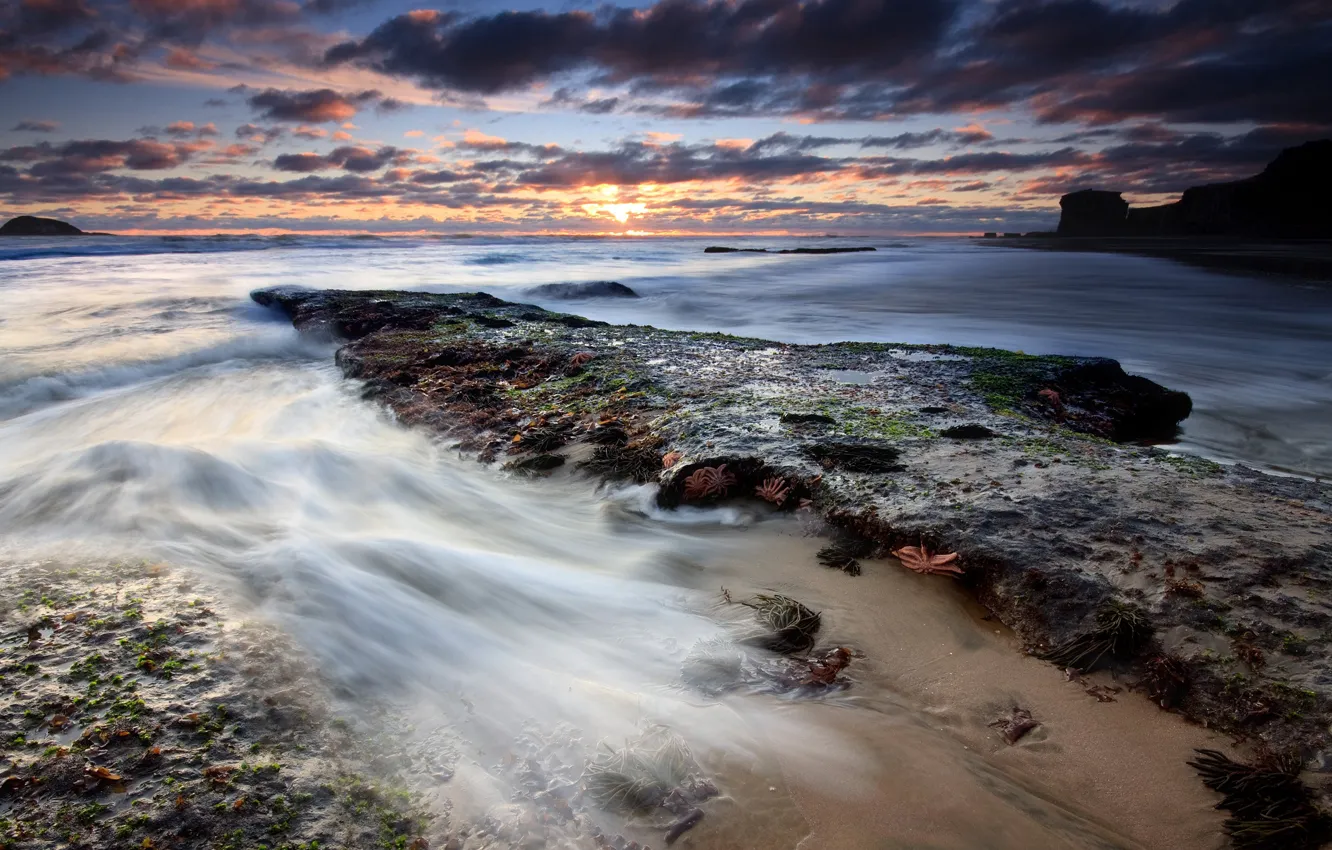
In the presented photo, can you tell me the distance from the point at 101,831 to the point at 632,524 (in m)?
2.91

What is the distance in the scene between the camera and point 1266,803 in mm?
2002

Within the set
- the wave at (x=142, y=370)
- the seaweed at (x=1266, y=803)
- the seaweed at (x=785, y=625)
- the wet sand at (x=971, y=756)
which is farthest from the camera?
the wave at (x=142, y=370)

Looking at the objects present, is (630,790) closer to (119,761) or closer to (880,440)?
(119,761)

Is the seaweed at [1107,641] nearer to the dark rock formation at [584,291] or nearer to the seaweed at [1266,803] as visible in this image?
the seaweed at [1266,803]

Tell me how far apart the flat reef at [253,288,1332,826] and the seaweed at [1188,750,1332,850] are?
137 mm

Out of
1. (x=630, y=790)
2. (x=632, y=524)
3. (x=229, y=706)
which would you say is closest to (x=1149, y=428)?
(x=632, y=524)

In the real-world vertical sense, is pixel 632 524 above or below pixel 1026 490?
below

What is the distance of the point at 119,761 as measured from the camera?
1967 millimetres

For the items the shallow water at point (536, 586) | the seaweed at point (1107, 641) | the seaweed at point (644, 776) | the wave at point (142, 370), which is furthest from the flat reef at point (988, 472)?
the wave at point (142, 370)

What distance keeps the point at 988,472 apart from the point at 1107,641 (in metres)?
1.43

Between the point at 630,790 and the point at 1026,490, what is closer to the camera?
the point at 630,790

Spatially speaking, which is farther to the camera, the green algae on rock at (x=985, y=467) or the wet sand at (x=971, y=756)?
the green algae on rock at (x=985, y=467)

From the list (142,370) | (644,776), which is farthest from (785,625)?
(142,370)

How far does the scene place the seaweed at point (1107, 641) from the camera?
2.66 metres
